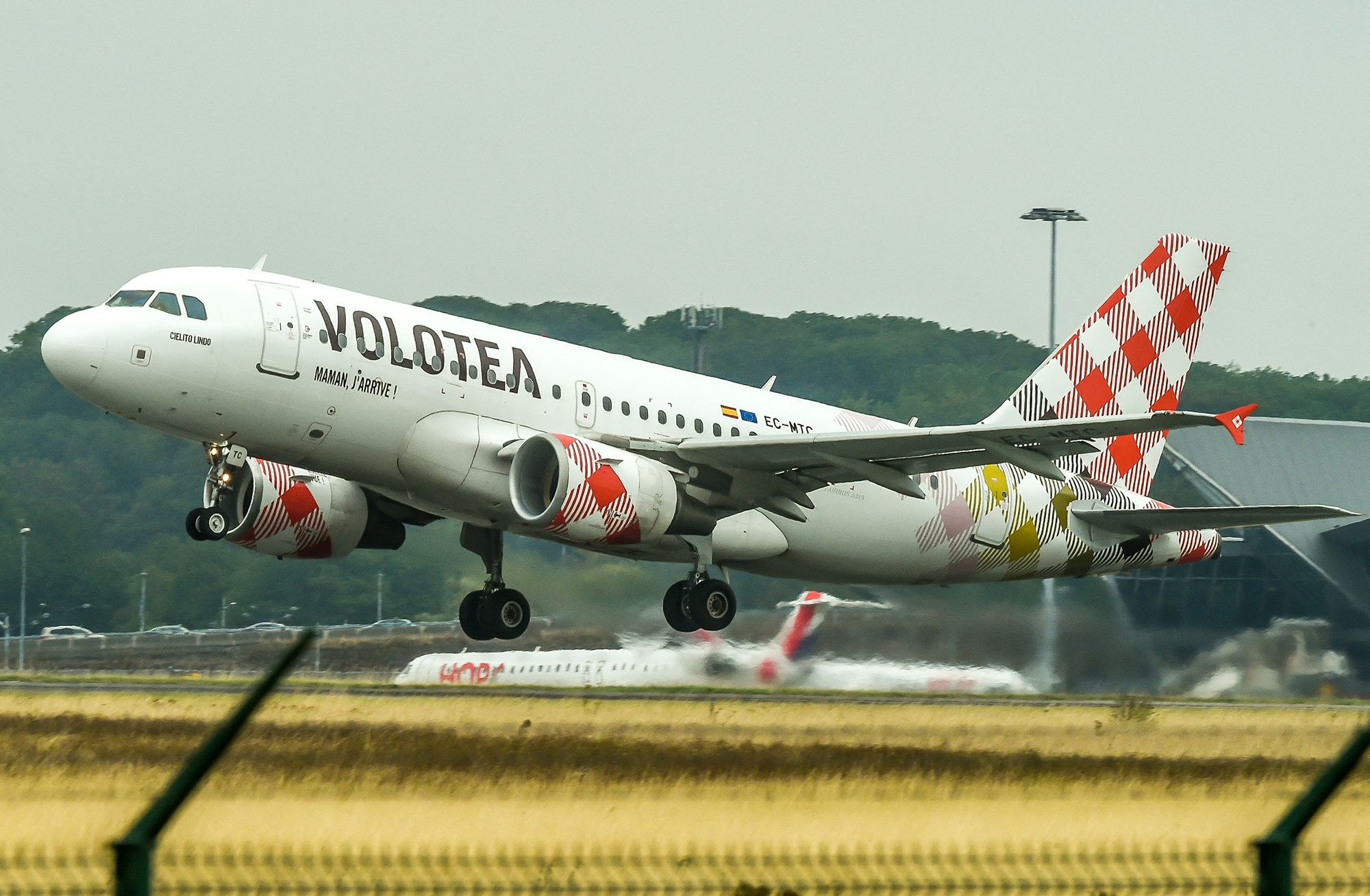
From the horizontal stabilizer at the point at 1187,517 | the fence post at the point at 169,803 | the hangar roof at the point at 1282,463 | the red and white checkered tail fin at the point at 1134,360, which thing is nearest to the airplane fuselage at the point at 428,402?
the horizontal stabilizer at the point at 1187,517

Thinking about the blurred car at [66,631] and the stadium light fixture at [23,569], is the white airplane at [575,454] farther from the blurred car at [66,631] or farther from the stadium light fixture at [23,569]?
the blurred car at [66,631]

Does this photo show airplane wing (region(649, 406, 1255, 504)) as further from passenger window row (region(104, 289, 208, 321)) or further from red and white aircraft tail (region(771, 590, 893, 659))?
passenger window row (region(104, 289, 208, 321))

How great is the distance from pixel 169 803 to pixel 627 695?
2302 centimetres

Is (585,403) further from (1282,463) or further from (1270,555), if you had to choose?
(1282,463)

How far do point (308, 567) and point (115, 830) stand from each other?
50.1m

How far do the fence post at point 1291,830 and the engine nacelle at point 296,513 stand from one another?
21.7 meters

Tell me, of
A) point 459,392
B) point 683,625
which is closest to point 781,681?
point 683,625

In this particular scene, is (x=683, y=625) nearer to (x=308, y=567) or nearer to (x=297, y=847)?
(x=297, y=847)

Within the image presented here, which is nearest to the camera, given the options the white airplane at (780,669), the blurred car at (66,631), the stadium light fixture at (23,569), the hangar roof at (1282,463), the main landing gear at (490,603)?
the main landing gear at (490,603)

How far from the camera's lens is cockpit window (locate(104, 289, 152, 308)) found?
867 inches

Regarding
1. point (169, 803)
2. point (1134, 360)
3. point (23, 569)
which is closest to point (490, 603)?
point (1134, 360)

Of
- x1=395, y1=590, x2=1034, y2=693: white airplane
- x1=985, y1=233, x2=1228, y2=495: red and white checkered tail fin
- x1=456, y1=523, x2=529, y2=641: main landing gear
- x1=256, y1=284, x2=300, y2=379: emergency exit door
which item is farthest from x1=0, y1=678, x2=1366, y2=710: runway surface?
x1=256, y1=284, x2=300, y2=379: emergency exit door

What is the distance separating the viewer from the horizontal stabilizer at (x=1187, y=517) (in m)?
26.8

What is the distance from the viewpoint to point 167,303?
22.0m
